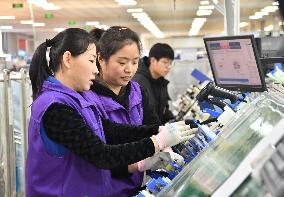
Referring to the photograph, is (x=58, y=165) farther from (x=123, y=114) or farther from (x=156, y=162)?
Result: (x=123, y=114)

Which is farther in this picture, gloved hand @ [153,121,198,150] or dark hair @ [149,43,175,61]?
dark hair @ [149,43,175,61]

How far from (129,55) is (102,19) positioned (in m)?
17.2

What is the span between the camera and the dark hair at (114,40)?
2.09 meters

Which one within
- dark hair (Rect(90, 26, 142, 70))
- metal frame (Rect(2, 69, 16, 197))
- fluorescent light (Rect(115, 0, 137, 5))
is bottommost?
metal frame (Rect(2, 69, 16, 197))

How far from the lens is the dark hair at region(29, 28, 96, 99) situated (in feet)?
5.72

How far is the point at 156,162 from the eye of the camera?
5.97ft

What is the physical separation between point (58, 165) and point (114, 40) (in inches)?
27.2

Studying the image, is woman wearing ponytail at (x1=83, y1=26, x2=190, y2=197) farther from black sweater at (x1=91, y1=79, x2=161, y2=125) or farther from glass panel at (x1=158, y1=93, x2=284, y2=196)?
glass panel at (x1=158, y1=93, x2=284, y2=196)

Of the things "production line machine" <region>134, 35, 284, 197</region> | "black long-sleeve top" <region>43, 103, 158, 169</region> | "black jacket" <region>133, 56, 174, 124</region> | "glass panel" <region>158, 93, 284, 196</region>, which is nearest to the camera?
"production line machine" <region>134, 35, 284, 197</region>

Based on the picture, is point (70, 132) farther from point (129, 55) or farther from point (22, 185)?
point (22, 185)

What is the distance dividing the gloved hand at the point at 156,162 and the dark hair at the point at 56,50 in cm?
49

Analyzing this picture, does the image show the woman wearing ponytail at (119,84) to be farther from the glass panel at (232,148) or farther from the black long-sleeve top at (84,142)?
the glass panel at (232,148)

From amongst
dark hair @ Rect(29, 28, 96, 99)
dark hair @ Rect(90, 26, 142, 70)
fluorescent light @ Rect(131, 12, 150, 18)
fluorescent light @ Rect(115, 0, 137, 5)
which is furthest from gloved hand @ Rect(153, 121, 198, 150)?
fluorescent light @ Rect(131, 12, 150, 18)

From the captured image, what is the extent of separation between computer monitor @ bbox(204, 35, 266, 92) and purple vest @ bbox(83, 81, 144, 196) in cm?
52
